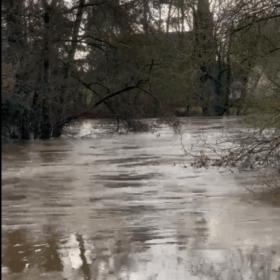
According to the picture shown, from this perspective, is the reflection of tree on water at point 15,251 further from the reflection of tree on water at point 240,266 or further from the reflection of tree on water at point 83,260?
the reflection of tree on water at point 240,266

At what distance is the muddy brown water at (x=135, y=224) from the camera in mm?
6918

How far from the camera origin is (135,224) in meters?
9.83

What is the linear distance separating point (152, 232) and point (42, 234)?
1.45 metres

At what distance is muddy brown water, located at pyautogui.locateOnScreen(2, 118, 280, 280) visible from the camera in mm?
6918

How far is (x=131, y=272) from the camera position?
666cm

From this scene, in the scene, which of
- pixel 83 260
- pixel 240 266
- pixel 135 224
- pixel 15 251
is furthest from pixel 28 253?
pixel 240 266

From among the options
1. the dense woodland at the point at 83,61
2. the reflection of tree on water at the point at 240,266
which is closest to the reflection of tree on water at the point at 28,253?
the reflection of tree on water at the point at 240,266

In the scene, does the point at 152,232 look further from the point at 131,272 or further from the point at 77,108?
the point at 77,108

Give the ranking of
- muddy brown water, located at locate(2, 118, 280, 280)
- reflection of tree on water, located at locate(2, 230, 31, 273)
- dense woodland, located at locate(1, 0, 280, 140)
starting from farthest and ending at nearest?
dense woodland, located at locate(1, 0, 280, 140) → reflection of tree on water, located at locate(2, 230, 31, 273) → muddy brown water, located at locate(2, 118, 280, 280)

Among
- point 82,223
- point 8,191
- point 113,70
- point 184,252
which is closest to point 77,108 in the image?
point 113,70

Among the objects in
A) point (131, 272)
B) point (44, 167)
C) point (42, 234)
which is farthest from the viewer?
point (44, 167)

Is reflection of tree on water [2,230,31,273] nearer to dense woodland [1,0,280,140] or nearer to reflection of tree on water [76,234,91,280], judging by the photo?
reflection of tree on water [76,234,91,280]

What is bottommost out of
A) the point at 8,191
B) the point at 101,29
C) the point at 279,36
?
the point at 8,191

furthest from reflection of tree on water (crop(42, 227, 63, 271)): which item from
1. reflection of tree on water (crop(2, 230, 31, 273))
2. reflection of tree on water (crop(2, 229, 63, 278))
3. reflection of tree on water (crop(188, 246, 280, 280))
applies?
reflection of tree on water (crop(188, 246, 280, 280))
